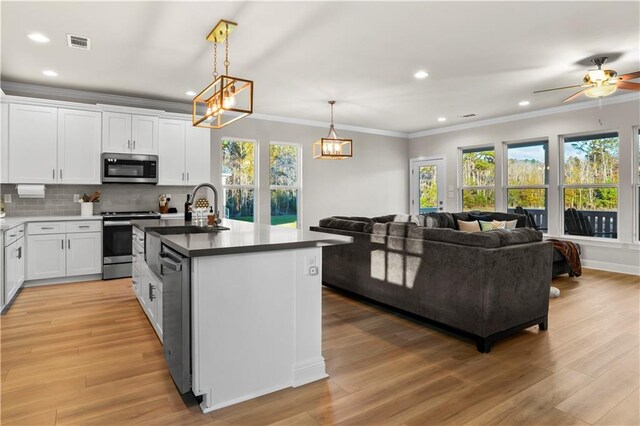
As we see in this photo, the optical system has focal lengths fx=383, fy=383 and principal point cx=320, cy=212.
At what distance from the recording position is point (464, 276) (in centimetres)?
306

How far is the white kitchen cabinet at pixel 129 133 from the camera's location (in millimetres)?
5441

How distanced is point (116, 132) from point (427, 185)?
6.51 m

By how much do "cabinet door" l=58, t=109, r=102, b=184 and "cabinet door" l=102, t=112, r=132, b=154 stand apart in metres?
0.08

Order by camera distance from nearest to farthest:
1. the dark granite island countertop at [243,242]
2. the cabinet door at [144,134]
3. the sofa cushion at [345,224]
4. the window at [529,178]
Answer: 1. the dark granite island countertop at [243,242]
2. the sofa cushion at [345,224]
3. the cabinet door at [144,134]
4. the window at [529,178]

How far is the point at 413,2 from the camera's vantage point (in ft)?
9.93

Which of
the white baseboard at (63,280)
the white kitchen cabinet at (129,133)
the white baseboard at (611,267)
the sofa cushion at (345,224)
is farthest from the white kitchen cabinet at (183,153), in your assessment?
the white baseboard at (611,267)

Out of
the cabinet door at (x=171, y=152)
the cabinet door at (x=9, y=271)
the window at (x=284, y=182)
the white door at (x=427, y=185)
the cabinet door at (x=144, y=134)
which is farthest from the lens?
the white door at (x=427, y=185)

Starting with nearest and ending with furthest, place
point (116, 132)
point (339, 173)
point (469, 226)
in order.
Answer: point (116, 132), point (469, 226), point (339, 173)

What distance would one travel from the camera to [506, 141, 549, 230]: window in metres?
6.95

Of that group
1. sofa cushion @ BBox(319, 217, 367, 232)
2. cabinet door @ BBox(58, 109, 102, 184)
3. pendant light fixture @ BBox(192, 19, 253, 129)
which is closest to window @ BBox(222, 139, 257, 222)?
cabinet door @ BBox(58, 109, 102, 184)

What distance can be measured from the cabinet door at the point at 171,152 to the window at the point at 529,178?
6.04m

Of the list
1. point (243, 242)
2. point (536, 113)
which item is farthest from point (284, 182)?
point (243, 242)

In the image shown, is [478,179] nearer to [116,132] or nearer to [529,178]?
[529,178]

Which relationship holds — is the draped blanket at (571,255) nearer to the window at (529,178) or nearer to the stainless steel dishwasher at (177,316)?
the window at (529,178)
